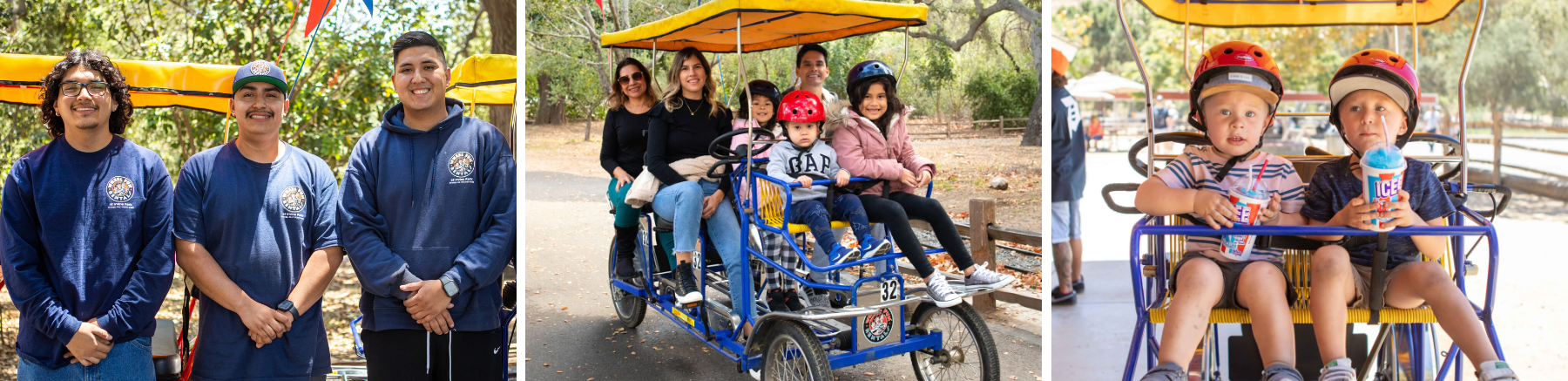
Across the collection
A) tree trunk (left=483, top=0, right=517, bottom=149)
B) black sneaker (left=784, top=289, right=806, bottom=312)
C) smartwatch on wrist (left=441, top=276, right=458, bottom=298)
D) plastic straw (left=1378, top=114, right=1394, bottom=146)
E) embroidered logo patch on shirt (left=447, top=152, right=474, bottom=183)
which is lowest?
black sneaker (left=784, top=289, right=806, bottom=312)

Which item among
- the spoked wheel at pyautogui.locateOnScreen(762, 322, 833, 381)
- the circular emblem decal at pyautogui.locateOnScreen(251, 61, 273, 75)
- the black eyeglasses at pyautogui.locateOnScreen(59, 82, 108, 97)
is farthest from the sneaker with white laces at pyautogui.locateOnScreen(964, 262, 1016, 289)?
the black eyeglasses at pyautogui.locateOnScreen(59, 82, 108, 97)

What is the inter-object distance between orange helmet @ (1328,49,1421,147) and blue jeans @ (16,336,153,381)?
407cm

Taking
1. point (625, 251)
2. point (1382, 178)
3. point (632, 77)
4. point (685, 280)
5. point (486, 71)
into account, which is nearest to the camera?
point (1382, 178)

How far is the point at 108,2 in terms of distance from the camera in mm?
8203

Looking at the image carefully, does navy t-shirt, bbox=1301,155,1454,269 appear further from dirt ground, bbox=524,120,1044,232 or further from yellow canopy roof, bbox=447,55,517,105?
dirt ground, bbox=524,120,1044,232

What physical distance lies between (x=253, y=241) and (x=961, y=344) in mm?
2805

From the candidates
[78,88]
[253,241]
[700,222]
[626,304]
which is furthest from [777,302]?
[78,88]

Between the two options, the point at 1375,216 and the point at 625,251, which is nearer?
the point at 1375,216

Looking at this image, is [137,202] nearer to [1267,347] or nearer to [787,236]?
[787,236]

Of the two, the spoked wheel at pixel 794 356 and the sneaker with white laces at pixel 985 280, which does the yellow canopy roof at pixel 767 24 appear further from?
the spoked wheel at pixel 794 356

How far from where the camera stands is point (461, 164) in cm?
276

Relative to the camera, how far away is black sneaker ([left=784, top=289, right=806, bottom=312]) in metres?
4.08

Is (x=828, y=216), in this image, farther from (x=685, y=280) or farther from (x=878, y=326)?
(x=685, y=280)

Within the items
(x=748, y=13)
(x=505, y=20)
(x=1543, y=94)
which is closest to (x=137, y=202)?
(x=748, y=13)
